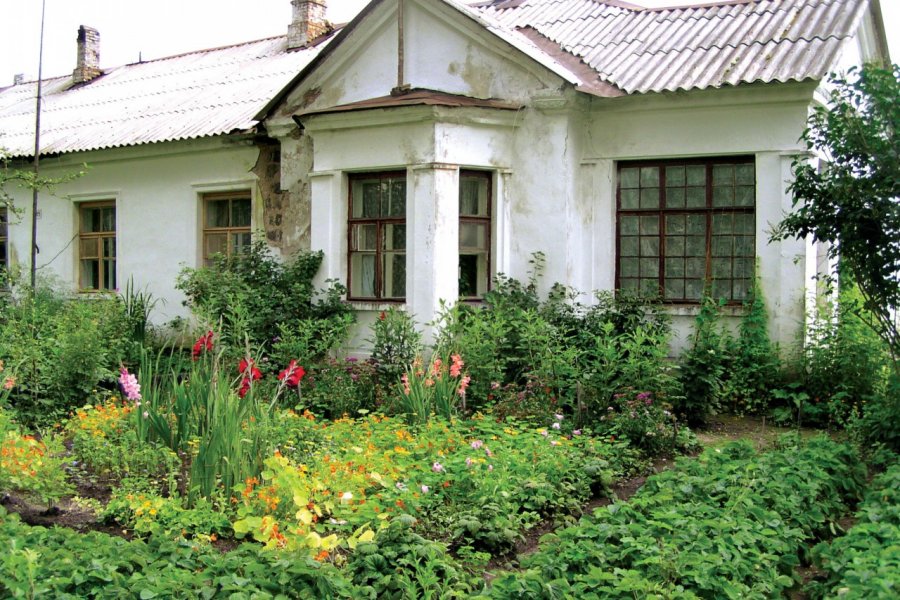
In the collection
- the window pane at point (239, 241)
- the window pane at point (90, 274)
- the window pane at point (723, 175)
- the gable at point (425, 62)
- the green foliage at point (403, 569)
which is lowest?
the green foliage at point (403, 569)

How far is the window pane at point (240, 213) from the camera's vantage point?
1405 cm

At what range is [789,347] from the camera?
10062mm

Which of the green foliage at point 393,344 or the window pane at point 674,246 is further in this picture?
the window pane at point 674,246

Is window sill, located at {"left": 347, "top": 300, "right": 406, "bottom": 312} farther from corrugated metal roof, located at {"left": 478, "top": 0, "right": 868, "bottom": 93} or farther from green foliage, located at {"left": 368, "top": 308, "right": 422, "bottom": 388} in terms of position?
corrugated metal roof, located at {"left": 478, "top": 0, "right": 868, "bottom": 93}

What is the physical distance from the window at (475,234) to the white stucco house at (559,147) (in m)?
0.02

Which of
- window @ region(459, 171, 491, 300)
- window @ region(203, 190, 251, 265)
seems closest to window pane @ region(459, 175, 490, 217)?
window @ region(459, 171, 491, 300)

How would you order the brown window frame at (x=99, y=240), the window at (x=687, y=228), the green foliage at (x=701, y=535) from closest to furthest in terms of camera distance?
the green foliage at (x=701, y=535) → the window at (x=687, y=228) → the brown window frame at (x=99, y=240)

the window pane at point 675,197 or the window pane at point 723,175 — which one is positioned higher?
the window pane at point 723,175

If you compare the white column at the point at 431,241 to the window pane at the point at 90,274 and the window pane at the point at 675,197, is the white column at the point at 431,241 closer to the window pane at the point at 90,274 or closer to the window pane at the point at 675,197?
the window pane at the point at 675,197

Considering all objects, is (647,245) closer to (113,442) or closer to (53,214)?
(113,442)

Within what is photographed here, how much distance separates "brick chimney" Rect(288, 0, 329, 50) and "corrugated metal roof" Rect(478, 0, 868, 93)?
4881mm

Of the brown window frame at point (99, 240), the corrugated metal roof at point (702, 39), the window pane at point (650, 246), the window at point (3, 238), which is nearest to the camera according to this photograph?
the corrugated metal roof at point (702, 39)

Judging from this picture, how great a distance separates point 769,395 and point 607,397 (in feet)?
8.86

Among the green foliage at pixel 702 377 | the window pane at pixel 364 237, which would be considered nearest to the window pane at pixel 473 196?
the window pane at pixel 364 237
